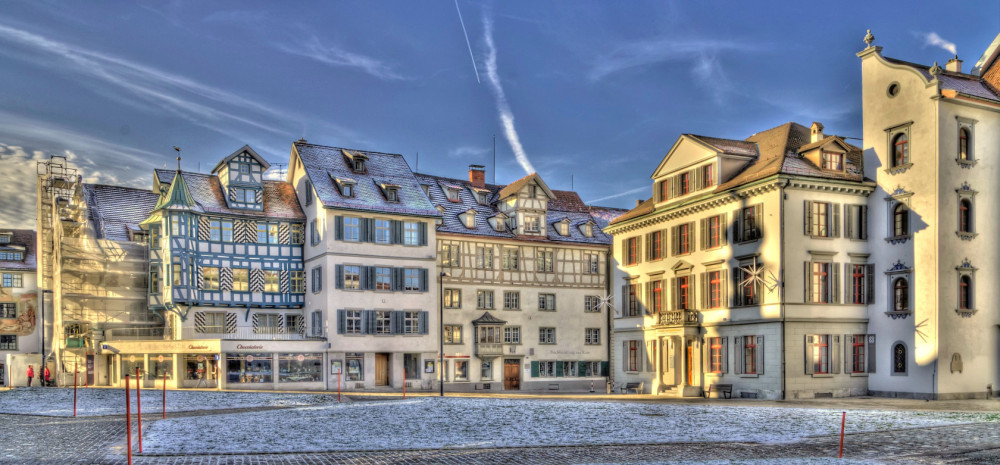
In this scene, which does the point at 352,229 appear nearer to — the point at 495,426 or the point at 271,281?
the point at 271,281

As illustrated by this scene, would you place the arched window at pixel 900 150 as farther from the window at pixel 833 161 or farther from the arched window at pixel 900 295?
the arched window at pixel 900 295

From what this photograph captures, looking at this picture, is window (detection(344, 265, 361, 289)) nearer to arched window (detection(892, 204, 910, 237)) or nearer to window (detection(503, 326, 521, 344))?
window (detection(503, 326, 521, 344))

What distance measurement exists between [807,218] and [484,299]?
24.5 metres

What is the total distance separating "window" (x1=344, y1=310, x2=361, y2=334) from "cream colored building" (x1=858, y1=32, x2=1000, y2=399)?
28.0 meters

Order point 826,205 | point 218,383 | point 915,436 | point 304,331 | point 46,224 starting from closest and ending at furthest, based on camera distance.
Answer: point 915,436 → point 826,205 → point 218,383 → point 304,331 → point 46,224

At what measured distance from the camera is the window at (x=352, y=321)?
54625mm

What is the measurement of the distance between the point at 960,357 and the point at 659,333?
1453 centimetres

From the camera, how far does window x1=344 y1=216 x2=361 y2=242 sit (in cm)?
5519

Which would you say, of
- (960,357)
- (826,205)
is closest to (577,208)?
(826,205)

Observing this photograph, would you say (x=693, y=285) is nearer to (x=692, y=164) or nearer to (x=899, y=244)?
(x=692, y=164)

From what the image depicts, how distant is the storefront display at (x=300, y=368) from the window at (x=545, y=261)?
17.2m

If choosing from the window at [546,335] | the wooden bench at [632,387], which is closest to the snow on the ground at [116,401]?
the wooden bench at [632,387]

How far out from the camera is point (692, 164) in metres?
49.0

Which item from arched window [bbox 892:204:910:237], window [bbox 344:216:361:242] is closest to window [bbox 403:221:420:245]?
window [bbox 344:216:361:242]
